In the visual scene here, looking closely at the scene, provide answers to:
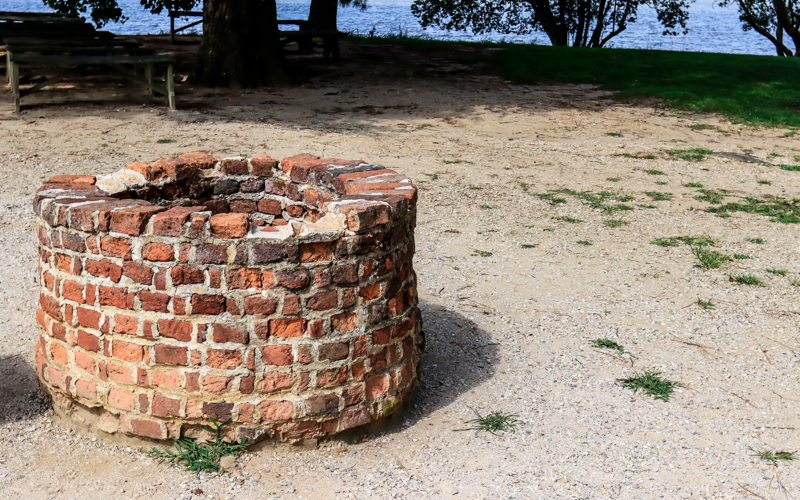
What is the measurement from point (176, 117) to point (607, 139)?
6.03 meters

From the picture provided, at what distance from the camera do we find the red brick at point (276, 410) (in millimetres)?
3258

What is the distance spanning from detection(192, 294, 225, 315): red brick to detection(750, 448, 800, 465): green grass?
249 centimetres

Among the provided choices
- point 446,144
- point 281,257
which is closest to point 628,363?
point 281,257

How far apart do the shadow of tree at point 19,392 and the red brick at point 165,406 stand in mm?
869

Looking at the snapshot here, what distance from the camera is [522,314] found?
5.06m

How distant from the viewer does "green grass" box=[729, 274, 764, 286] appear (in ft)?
18.7

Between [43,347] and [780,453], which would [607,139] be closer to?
[780,453]

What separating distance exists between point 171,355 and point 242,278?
46cm

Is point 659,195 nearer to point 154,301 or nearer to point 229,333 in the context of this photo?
point 229,333

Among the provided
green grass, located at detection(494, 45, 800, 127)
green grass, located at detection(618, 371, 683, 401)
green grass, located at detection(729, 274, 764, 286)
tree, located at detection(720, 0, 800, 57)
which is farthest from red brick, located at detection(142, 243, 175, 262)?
tree, located at detection(720, 0, 800, 57)

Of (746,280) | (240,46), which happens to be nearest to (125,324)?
(746,280)

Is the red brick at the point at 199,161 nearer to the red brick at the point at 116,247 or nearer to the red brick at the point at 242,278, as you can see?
the red brick at the point at 116,247

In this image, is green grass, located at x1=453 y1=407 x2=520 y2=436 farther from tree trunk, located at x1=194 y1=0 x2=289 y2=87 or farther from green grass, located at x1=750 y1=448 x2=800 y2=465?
tree trunk, located at x1=194 y1=0 x2=289 y2=87

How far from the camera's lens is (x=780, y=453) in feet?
11.5
